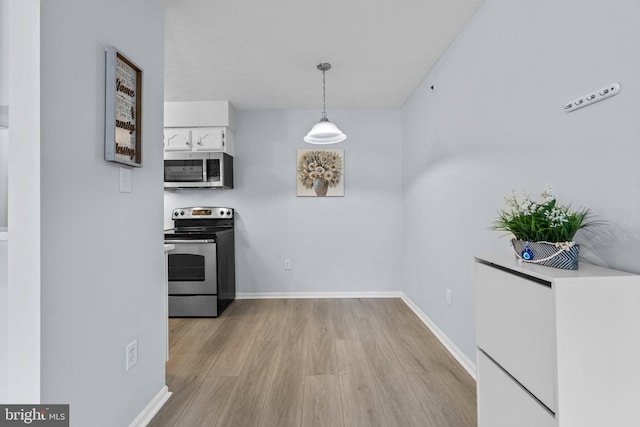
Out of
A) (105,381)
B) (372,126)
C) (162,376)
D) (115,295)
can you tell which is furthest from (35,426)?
(372,126)

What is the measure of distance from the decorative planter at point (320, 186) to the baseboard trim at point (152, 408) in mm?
2628

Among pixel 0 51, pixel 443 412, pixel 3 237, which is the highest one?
pixel 0 51

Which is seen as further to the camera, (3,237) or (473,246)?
(473,246)

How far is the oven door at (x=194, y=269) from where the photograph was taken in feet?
10.9

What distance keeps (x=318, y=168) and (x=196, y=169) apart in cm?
146

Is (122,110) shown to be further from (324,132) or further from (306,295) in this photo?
(306,295)

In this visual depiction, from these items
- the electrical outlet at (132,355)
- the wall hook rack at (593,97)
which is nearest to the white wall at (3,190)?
the electrical outlet at (132,355)

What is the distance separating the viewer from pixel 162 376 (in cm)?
190

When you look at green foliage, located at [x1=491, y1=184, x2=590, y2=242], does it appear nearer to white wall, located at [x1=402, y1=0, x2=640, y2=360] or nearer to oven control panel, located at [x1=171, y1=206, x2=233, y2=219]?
white wall, located at [x1=402, y1=0, x2=640, y2=360]

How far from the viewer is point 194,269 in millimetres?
3330

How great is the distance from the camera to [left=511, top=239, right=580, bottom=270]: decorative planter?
1.04 meters

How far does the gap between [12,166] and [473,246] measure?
2.32m

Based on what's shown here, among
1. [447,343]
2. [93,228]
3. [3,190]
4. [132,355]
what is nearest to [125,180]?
[93,228]

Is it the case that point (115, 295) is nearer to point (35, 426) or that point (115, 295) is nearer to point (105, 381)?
point (105, 381)
